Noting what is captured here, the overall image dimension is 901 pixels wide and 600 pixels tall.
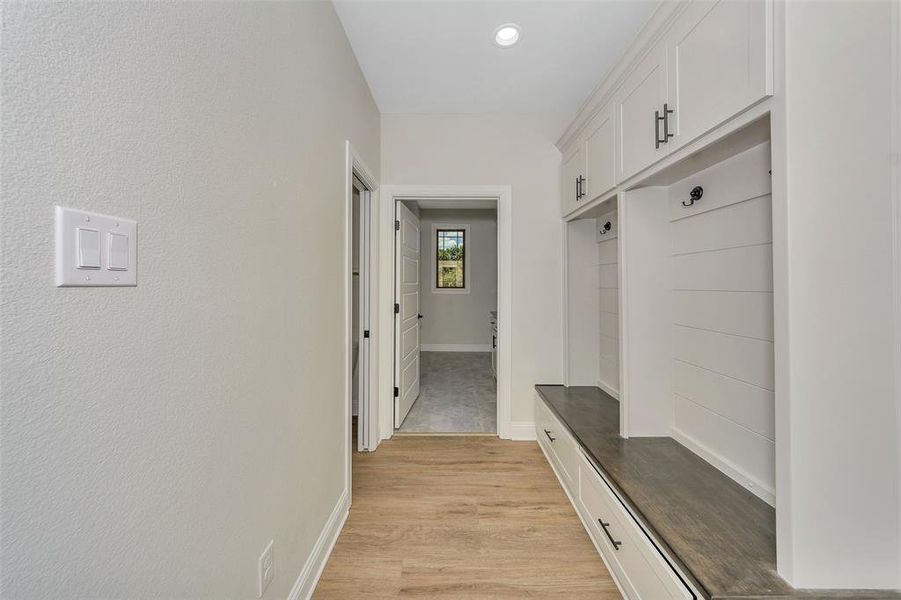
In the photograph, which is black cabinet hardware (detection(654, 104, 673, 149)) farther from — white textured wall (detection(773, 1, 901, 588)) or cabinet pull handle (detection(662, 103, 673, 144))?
white textured wall (detection(773, 1, 901, 588))

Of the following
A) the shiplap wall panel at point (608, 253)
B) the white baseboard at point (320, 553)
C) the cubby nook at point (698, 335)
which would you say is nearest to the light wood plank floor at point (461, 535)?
the white baseboard at point (320, 553)

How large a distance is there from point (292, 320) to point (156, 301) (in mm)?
638

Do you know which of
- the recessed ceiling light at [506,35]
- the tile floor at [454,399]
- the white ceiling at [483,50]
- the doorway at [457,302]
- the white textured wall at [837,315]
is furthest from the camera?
the doorway at [457,302]

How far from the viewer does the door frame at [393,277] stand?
2963mm

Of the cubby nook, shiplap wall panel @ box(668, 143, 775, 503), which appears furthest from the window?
shiplap wall panel @ box(668, 143, 775, 503)

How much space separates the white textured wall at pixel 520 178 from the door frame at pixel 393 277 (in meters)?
0.05

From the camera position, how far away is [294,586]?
4.63ft

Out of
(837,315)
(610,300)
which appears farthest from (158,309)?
(610,300)

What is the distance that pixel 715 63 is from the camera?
49.8 inches

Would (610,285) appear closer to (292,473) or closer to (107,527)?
(292,473)

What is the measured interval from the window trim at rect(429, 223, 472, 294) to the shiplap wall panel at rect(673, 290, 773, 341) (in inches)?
207

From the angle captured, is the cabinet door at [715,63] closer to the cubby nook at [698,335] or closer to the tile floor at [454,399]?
the cubby nook at [698,335]

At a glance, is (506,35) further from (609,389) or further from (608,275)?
(609,389)

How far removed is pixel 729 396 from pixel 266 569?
1.83 m
